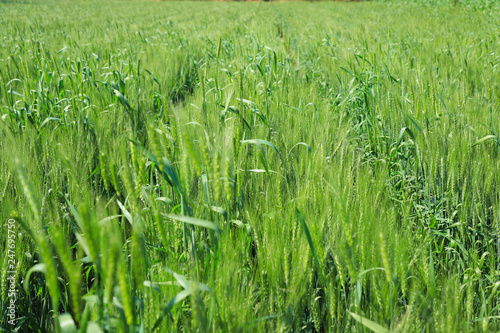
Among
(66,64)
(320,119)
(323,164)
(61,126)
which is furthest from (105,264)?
(66,64)

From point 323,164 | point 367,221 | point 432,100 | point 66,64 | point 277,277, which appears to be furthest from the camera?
point 66,64

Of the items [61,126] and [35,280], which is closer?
[35,280]

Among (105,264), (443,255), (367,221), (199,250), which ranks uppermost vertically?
(105,264)

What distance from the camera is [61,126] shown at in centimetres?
155

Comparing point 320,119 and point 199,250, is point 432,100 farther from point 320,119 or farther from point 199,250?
point 199,250

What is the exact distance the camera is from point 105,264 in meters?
0.47

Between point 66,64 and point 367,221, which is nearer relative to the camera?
point 367,221

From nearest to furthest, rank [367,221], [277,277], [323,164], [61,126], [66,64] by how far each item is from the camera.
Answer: [277,277] < [367,221] < [323,164] < [61,126] < [66,64]

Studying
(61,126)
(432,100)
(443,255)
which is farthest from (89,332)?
(432,100)

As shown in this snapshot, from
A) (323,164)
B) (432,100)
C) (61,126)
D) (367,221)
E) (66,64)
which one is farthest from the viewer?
(66,64)

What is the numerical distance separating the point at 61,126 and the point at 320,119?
49.4 inches

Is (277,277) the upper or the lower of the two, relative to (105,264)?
lower

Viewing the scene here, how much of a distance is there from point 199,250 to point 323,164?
481mm

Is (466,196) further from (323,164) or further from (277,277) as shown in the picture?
(277,277)
